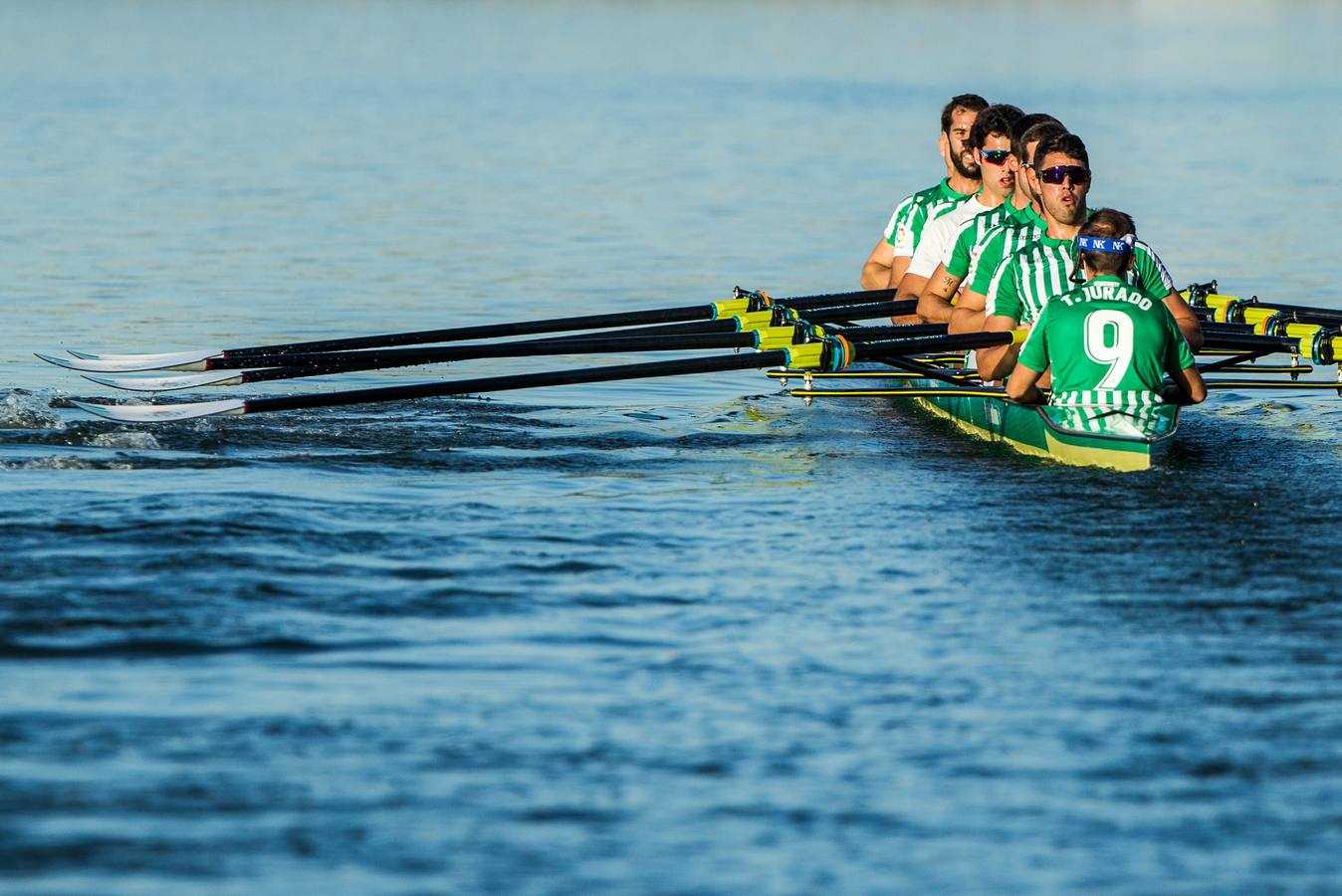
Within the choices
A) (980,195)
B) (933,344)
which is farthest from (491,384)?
(980,195)

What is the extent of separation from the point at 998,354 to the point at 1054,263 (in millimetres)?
693

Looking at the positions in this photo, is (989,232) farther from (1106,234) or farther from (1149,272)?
Answer: (1106,234)

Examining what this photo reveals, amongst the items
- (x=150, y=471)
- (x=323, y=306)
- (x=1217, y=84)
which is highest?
(x=1217, y=84)

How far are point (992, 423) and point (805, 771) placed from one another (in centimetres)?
515

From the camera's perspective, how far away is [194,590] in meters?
7.38

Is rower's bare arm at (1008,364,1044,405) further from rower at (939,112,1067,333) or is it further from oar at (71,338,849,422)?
oar at (71,338,849,422)

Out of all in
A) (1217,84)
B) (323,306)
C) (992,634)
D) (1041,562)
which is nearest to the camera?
(992,634)

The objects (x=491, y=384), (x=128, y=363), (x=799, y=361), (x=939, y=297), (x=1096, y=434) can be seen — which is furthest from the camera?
(x=128, y=363)

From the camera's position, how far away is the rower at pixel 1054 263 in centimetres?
978

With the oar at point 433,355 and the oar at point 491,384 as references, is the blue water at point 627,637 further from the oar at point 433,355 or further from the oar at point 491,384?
the oar at point 433,355

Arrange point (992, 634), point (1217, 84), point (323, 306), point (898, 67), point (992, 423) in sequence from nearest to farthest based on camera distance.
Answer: point (992, 634)
point (992, 423)
point (323, 306)
point (1217, 84)
point (898, 67)

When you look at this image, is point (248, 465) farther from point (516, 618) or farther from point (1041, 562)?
point (1041, 562)

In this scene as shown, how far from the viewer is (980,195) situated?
12.3 metres

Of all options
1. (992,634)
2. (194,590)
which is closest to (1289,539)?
(992,634)
